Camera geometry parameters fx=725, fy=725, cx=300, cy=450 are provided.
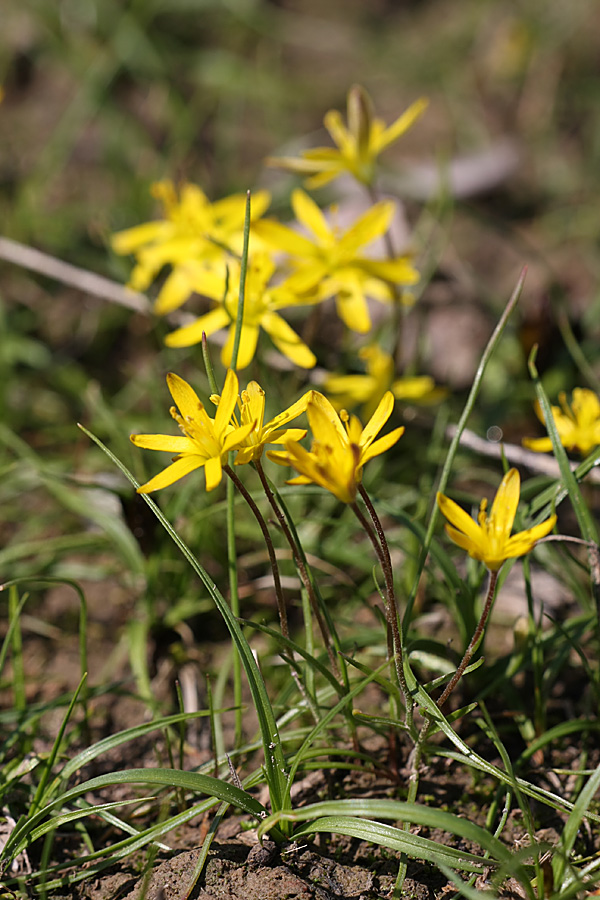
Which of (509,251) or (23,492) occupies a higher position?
(509,251)

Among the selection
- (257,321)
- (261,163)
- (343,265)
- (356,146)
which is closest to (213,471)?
(257,321)

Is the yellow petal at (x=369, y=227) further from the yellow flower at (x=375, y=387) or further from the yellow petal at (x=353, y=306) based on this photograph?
the yellow flower at (x=375, y=387)

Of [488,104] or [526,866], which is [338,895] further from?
[488,104]

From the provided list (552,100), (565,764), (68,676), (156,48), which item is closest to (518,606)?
(565,764)

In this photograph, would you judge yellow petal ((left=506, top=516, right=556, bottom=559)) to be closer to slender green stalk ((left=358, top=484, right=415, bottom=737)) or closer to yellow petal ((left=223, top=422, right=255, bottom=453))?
slender green stalk ((left=358, top=484, right=415, bottom=737))

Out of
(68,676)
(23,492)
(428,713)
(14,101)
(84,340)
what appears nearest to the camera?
(428,713)

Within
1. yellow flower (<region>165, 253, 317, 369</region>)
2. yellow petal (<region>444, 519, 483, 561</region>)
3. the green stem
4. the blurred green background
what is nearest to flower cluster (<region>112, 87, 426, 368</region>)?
yellow flower (<region>165, 253, 317, 369</region>)
